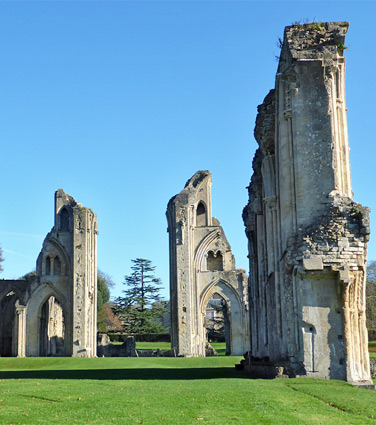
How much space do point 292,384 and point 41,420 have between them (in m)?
7.16

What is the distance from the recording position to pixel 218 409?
36.7ft

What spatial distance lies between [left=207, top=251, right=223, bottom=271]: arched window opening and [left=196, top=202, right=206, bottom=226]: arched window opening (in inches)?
90.0

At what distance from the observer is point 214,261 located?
46.3 metres

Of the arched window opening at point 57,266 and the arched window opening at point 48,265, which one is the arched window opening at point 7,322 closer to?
the arched window opening at point 48,265

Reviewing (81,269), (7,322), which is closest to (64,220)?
(81,269)

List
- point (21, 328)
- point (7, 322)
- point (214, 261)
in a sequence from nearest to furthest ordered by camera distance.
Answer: point (214, 261)
point (21, 328)
point (7, 322)

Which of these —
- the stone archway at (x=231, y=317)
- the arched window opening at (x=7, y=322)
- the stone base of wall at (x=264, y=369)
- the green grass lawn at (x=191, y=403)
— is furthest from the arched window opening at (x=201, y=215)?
the green grass lawn at (x=191, y=403)

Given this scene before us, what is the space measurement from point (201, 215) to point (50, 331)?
47.6ft

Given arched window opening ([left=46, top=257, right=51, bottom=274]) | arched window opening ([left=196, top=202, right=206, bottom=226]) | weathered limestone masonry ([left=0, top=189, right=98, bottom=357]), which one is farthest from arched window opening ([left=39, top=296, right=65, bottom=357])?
arched window opening ([left=196, top=202, right=206, bottom=226])

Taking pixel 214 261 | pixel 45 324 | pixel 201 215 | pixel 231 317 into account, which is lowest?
pixel 45 324

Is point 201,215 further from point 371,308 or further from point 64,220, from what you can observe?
point 371,308

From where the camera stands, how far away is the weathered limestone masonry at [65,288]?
149 ft

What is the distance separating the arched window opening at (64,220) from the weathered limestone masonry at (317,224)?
2799 cm

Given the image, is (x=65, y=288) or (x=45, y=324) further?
(x=45, y=324)
